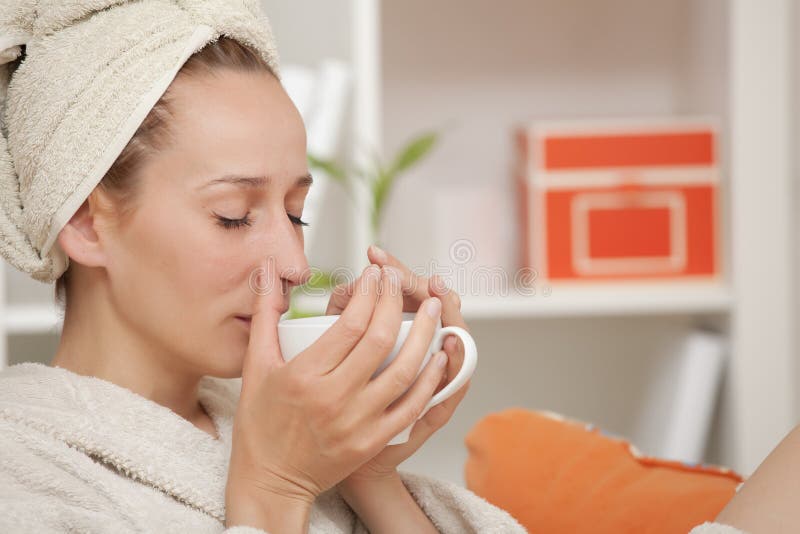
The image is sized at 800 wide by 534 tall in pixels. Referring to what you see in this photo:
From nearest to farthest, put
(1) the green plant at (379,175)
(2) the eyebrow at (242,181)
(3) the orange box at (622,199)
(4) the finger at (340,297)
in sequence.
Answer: (2) the eyebrow at (242,181)
(4) the finger at (340,297)
(1) the green plant at (379,175)
(3) the orange box at (622,199)

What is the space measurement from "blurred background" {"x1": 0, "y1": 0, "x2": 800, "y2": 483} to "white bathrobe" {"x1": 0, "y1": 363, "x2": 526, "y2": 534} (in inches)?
35.8

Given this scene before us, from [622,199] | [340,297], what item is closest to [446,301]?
[340,297]

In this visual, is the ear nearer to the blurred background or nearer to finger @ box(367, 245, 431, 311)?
finger @ box(367, 245, 431, 311)

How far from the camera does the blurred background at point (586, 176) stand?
78.5 inches

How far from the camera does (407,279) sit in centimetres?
102

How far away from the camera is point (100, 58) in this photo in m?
0.94

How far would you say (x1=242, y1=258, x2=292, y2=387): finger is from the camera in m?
0.87

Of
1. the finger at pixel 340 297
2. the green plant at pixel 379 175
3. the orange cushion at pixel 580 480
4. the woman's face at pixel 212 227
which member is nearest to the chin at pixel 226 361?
the woman's face at pixel 212 227

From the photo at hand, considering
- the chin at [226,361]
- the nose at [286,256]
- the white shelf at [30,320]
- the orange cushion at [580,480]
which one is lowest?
the orange cushion at [580,480]

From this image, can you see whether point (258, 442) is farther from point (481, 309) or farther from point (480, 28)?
point (480, 28)

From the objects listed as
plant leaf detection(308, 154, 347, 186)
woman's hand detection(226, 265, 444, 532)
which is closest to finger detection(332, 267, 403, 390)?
woman's hand detection(226, 265, 444, 532)

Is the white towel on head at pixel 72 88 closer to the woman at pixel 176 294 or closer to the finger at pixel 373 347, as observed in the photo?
the woman at pixel 176 294

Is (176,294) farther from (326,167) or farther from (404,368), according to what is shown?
(326,167)

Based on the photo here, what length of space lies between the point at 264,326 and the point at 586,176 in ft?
4.31
